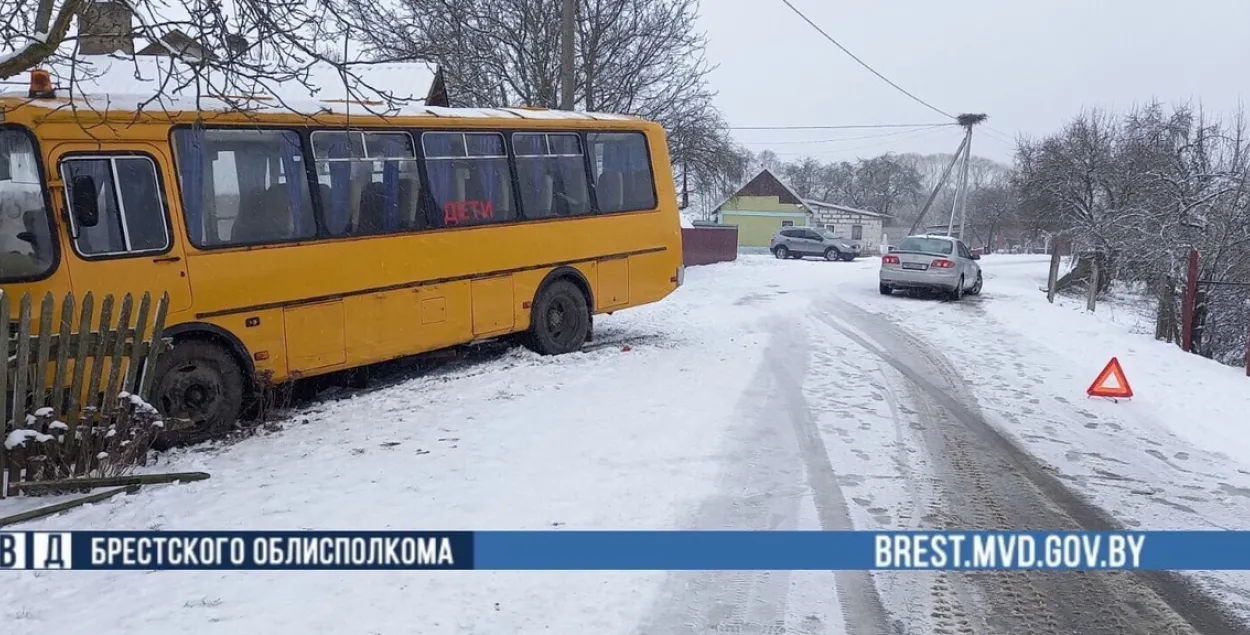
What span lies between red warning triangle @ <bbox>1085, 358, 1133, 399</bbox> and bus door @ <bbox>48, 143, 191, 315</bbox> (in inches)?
361

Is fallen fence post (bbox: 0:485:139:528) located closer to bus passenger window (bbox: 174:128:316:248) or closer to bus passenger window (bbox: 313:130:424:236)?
bus passenger window (bbox: 174:128:316:248)

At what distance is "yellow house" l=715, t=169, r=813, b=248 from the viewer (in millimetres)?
61219

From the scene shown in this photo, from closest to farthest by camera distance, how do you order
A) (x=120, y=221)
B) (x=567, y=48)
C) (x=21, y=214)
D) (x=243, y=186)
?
(x=21, y=214), (x=120, y=221), (x=243, y=186), (x=567, y=48)

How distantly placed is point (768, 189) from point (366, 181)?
56.1 m

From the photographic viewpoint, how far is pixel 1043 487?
6.10 meters

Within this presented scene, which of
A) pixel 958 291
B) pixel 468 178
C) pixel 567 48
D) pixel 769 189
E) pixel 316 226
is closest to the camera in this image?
pixel 316 226

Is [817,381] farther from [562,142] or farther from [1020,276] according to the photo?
[1020,276]

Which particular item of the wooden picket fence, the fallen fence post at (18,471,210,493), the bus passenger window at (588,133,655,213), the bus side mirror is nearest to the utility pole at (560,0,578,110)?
the bus passenger window at (588,133,655,213)

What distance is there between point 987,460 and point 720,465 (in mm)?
2265

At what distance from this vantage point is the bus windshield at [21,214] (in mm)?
6047

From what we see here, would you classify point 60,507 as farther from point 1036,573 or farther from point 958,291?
point 958,291

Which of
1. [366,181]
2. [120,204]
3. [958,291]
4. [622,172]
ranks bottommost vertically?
[958,291]

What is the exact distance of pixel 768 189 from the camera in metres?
62.5

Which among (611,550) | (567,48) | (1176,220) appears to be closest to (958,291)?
(1176,220)
